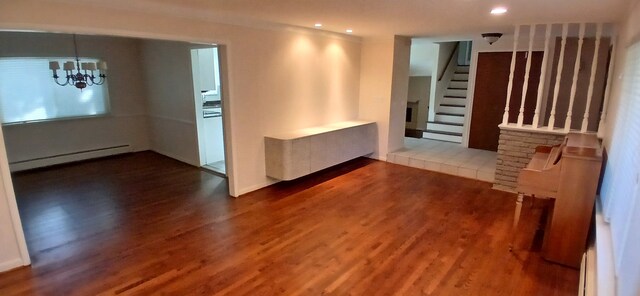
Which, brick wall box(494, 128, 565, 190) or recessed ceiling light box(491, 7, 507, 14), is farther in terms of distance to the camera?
brick wall box(494, 128, 565, 190)

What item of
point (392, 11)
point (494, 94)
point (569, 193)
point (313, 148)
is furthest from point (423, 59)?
point (569, 193)

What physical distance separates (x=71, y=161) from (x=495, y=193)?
681 centimetres

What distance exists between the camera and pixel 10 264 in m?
2.72

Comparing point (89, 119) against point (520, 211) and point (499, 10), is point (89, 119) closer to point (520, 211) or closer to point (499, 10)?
point (499, 10)

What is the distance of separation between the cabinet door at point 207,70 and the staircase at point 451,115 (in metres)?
4.60

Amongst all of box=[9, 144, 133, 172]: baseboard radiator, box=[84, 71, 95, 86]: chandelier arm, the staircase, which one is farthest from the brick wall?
box=[9, 144, 133, 172]: baseboard radiator

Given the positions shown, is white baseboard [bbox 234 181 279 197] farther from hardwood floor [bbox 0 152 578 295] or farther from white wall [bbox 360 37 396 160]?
white wall [bbox 360 37 396 160]

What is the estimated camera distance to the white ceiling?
9.77ft

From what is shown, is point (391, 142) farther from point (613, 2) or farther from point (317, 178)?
point (613, 2)

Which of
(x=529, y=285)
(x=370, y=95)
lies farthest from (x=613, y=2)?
(x=370, y=95)

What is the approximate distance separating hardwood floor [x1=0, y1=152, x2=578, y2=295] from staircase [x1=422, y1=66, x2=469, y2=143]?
2.22 meters

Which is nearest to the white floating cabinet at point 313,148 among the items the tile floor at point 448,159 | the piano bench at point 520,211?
the tile floor at point 448,159

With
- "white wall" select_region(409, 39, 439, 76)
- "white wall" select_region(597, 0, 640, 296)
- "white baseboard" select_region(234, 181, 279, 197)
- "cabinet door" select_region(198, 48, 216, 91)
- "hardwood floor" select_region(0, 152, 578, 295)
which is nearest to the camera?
"white wall" select_region(597, 0, 640, 296)

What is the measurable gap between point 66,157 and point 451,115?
24.3 ft
